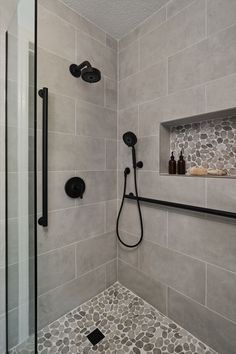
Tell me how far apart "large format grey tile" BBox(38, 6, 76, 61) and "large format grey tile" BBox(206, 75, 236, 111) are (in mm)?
955

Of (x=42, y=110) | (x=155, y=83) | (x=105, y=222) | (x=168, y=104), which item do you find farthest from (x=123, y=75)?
(x=105, y=222)

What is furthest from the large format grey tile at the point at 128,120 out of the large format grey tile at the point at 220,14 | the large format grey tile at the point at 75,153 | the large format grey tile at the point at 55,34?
the large format grey tile at the point at 220,14

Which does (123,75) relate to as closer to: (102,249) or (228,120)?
(228,120)

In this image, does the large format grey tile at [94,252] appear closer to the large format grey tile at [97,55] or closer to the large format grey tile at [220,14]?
the large format grey tile at [97,55]

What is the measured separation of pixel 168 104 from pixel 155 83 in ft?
0.69

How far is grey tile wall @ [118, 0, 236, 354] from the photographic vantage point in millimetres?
1002

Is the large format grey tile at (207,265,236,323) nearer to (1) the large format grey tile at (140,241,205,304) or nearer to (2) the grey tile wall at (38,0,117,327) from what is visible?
(1) the large format grey tile at (140,241,205,304)

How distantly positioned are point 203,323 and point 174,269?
0.32m

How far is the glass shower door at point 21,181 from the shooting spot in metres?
0.76

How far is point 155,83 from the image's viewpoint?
1.30 meters

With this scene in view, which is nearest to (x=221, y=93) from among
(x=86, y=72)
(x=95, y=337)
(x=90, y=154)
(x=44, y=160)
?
(x=86, y=72)

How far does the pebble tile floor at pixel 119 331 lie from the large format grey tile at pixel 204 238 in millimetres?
520

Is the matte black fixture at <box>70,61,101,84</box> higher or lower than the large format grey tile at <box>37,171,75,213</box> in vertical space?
higher

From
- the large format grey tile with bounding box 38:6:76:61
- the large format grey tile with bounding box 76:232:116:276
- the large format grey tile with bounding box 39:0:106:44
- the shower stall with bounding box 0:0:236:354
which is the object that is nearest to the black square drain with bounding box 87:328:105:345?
the shower stall with bounding box 0:0:236:354
